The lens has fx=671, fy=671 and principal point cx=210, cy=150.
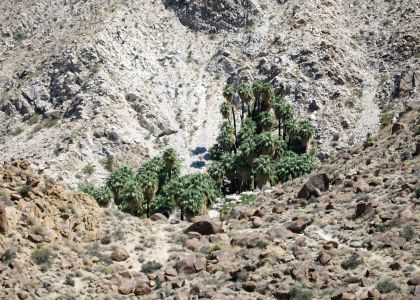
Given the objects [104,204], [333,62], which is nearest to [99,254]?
[104,204]

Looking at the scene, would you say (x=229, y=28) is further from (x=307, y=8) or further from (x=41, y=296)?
(x=41, y=296)

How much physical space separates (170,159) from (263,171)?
11852 millimetres

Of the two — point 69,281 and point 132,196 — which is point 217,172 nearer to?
point 132,196

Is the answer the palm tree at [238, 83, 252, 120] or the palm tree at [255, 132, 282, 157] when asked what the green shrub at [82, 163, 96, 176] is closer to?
the palm tree at [255, 132, 282, 157]

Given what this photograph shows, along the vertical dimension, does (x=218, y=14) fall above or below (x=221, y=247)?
above

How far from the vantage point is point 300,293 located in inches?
1235

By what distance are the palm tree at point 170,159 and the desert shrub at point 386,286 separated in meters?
55.2

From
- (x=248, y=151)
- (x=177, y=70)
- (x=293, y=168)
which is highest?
(x=177, y=70)

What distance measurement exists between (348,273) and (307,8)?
87.7 metres

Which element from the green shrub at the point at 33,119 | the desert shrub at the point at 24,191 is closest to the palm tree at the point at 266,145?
the green shrub at the point at 33,119

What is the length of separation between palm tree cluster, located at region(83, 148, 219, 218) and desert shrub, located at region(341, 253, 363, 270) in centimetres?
3452

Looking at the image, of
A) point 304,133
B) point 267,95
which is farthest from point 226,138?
point 304,133

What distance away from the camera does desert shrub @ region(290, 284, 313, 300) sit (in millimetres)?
31156

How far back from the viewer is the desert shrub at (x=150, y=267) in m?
39.2
